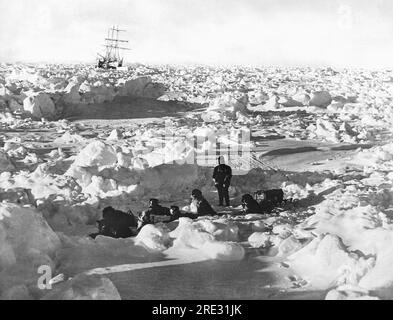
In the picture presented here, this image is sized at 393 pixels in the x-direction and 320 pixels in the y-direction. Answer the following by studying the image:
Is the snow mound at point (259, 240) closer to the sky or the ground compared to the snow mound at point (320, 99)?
closer to the ground

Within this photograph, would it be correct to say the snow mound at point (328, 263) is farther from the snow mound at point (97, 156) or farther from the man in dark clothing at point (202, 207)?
the snow mound at point (97, 156)

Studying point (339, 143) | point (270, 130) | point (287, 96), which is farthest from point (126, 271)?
point (287, 96)

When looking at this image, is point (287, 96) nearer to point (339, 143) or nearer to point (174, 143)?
point (339, 143)

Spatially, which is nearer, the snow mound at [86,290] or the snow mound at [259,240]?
the snow mound at [86,290]

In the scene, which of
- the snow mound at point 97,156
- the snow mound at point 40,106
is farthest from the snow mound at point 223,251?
the snow mound at point 40,106

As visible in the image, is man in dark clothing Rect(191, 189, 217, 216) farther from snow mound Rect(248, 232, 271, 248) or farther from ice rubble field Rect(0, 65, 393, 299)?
snow mound Rect(248, 232, 271, 248)

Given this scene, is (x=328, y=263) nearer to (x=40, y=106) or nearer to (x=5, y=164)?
(x=5, y=164)

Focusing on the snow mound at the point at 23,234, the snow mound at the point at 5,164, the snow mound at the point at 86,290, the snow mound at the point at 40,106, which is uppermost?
the snow mound at the point at 40,106

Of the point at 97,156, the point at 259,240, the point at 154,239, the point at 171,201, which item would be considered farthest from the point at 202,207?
the point at 97,156

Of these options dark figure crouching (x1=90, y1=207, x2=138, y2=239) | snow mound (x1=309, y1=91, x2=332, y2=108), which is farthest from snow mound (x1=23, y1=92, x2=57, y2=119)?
snow mound (x1=309, y1=91, x2=332, y2=108)
